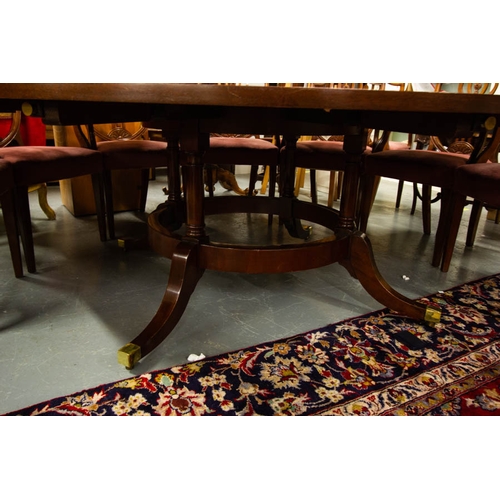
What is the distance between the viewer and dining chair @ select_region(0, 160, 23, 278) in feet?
4.62

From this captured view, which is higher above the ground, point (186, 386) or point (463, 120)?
point (463, 120)

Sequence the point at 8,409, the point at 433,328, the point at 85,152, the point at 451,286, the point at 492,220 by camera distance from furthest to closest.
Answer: the point at 492,220
the point at 85,152
the point at 451,286
the point at 433,328
the point at 8,409

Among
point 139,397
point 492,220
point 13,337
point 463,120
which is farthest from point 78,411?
point 492,220

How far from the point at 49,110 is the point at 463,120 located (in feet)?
3.64

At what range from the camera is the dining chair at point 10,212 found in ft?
4.62

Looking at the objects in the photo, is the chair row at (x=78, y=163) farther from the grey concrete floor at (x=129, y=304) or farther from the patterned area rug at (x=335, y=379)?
the patterned area rug at (x=335, y=379)

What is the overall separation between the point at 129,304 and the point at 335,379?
2.60 ft

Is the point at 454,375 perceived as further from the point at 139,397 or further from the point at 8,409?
the point at 8,409

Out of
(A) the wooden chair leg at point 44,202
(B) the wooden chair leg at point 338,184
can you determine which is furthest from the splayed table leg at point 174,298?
(B) the wooden chair leg at point 338,184

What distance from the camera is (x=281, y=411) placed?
98 cm

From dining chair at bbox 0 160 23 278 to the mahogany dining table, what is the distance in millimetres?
281

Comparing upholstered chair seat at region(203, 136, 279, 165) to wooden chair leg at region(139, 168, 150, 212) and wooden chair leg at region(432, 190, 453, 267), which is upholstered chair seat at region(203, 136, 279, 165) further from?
wooden chair leg at region(432, 190, 453, 267)

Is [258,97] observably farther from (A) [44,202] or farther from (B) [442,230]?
(A) [44,202]

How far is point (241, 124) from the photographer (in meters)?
1.64
